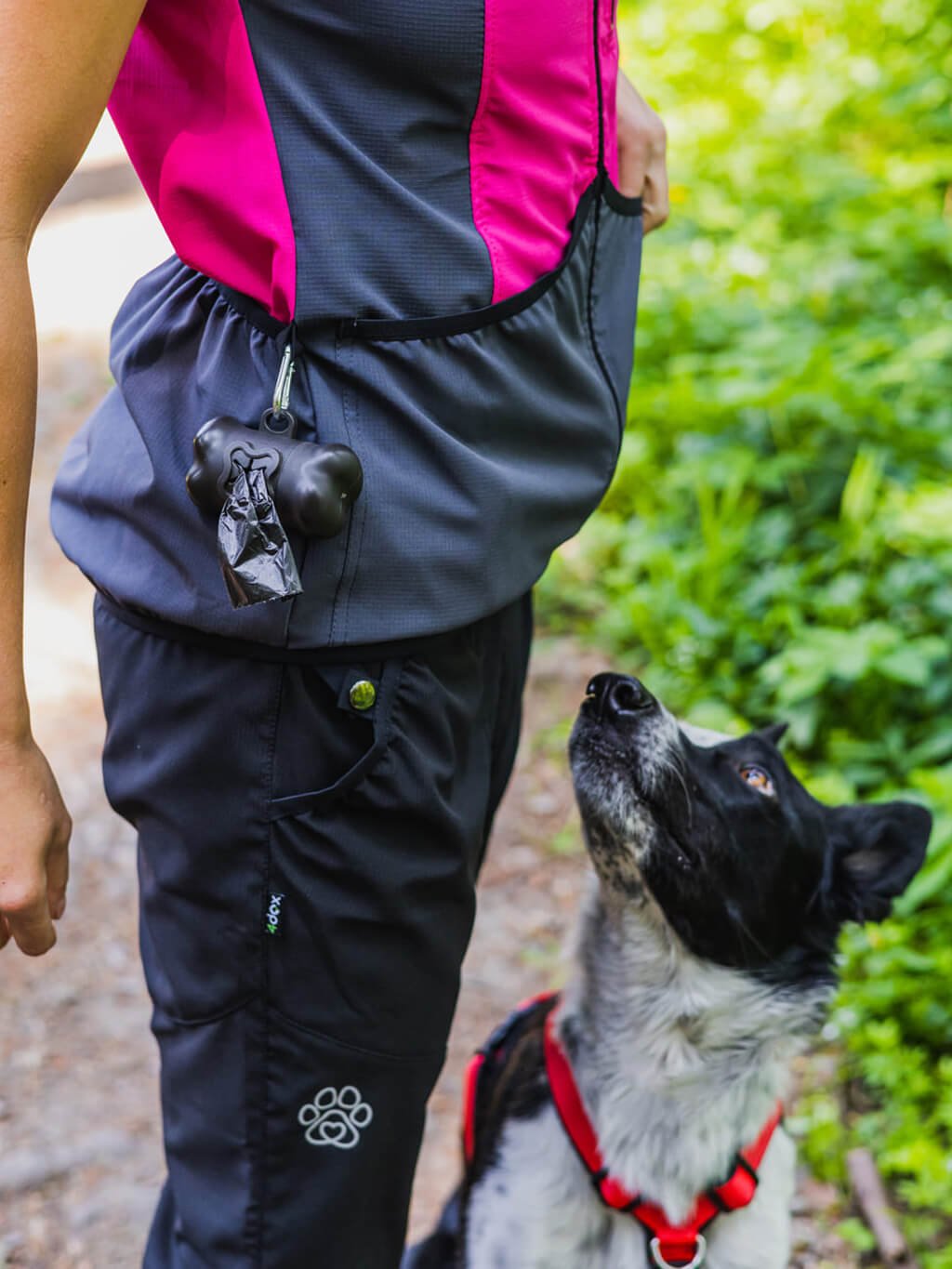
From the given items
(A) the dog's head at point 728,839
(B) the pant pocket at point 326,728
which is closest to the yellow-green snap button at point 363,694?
(B) the pant pocket at point 326,728

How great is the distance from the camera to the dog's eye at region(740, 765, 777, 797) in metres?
2.51

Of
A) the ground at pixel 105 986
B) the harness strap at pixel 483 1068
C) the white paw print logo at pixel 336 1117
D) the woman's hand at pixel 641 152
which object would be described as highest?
the woman's hand at pixel 641 152

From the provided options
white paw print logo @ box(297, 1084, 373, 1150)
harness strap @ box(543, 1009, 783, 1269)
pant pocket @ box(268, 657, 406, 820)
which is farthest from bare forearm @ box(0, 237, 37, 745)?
harness strap @ box(543, 1009, 783, 1269)

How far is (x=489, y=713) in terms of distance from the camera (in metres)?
1.77

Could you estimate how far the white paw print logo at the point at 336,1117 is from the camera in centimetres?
161

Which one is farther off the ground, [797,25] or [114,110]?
[114,110]

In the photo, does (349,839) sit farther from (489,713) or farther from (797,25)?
(797,25)

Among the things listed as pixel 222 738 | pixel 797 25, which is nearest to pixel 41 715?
pixel 222 738

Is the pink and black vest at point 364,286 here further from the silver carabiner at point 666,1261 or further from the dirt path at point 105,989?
the dirt path at point 105,989

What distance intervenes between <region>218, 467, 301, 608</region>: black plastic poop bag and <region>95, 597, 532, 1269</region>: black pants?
149mm

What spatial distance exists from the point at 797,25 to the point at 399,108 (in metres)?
7.62

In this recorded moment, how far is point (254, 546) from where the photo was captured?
1.36 metres

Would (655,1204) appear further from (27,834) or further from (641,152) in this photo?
(641,152)

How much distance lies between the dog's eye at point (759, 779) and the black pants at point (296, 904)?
92cm
